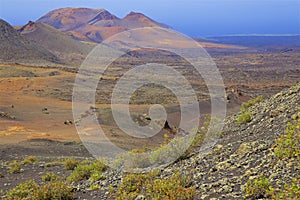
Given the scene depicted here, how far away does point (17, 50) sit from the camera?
6850cm

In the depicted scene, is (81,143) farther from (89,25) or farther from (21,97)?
(89,25)

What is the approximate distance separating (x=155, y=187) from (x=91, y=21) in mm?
176359

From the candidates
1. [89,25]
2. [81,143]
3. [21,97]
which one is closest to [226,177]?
[81,143]

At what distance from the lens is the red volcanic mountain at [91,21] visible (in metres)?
158

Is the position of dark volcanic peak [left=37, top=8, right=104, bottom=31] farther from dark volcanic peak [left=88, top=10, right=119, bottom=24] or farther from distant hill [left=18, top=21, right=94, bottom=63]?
distant hill [left=18, top=21, right=94, bottom=63]

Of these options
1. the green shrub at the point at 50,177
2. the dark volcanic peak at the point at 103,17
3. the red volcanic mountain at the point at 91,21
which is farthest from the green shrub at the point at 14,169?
the dark volcanic peak at the point at 103,17

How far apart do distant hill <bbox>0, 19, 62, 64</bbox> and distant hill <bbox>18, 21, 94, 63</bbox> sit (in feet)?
57.4

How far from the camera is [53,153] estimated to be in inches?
572

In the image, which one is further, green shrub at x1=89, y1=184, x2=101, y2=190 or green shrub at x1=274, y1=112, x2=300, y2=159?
green shrub at x1=89, y1=184, x2=101, y2=190

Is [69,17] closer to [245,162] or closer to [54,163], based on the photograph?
[54,163]

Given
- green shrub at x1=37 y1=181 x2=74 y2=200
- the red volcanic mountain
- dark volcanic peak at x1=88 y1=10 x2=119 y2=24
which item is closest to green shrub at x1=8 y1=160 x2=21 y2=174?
green shrub at x1=37 y1=181 x2=74 y2=200

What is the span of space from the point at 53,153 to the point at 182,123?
9703 mm

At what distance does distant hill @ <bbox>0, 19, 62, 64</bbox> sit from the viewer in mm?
65438

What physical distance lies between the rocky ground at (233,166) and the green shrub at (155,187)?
161mm
